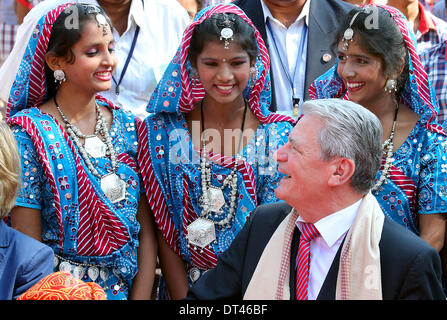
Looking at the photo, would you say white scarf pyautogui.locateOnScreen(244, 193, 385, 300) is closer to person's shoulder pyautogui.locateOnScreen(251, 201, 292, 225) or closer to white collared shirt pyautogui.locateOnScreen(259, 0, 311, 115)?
person's shoulder pyautogui.locateOnScreen(251, 201, 292, 225)

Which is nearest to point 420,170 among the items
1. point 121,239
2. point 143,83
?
point 121,239

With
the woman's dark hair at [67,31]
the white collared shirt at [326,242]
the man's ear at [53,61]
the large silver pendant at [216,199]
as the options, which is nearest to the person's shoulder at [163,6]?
the woman's dark hair at [67,31]

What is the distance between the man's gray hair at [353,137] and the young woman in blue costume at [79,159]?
52.4 inches

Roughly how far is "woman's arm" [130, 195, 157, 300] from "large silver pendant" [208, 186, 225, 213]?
1.30ft

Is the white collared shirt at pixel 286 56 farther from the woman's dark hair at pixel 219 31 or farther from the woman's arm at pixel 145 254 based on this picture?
the woman's arm at pixel 145 254

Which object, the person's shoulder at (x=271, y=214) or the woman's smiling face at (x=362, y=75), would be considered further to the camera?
the woman's smiling face at (x=362, y=75)

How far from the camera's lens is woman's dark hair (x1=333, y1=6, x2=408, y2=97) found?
3701mm

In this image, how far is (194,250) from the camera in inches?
150

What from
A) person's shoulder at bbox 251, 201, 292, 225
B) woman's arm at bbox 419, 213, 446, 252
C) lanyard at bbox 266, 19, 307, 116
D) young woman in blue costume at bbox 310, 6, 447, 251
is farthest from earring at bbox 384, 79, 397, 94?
person's shoulder at bbox 251, 201, 292, 225

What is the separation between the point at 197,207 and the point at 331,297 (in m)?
1.25

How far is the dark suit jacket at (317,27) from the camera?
180 inches

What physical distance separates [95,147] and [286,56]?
1.52 m

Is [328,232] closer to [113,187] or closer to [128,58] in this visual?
[113,187]

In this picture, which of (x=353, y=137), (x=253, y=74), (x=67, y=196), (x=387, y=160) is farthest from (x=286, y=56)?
(x=353, y=137)
